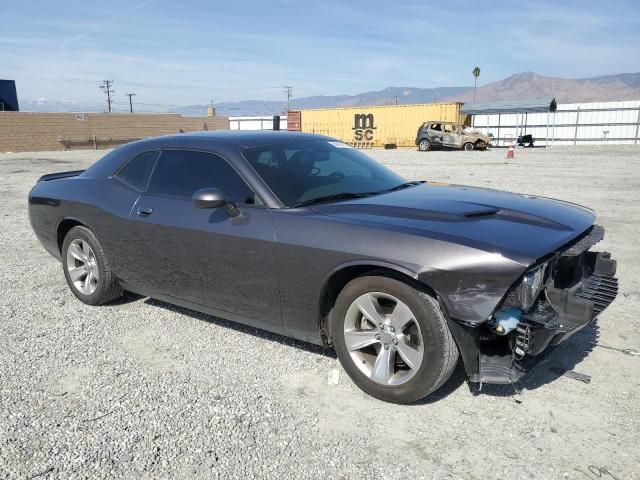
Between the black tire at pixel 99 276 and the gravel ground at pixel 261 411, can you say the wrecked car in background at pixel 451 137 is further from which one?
the black tire at pixel 99 276

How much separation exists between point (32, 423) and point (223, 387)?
107 centimetres

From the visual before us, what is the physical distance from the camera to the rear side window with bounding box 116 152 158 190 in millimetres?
4379

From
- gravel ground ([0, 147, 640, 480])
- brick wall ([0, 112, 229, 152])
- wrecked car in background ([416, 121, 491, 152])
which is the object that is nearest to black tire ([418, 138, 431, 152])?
wrecked car in background ([416, 121, 491, 152])

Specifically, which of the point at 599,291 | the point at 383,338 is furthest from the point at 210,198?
the point at 599,291

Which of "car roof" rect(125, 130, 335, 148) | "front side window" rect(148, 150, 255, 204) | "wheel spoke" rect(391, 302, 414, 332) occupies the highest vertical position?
"car roof" rect(125, 130, 335, 148)

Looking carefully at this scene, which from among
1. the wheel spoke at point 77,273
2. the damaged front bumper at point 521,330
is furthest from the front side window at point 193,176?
the damaged front bumper at point 521,330

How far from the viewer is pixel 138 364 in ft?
12.2

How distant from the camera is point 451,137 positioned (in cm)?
2986

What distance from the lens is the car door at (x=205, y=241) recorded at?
3512 mm

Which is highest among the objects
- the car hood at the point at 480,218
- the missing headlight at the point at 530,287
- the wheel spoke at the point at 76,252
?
the car hood at the point at 480,218

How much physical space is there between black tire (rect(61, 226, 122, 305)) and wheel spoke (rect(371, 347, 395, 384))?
2.65 m

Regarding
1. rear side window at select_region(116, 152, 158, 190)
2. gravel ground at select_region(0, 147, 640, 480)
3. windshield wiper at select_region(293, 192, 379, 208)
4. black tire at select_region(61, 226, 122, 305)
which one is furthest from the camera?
black tire at select_region(61, 226, 122, 305)

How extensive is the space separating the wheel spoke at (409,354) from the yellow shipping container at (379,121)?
3321cm

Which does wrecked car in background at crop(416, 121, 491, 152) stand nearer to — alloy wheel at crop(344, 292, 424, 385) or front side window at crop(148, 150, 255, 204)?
front side window at crop(148, 150, 255, 204)
